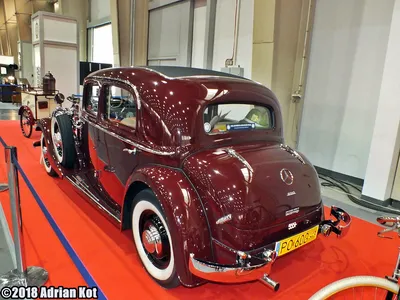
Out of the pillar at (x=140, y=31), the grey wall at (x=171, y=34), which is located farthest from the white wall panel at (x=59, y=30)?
the grey wall at (x=171, y=34)

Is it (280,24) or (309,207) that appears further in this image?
(280,24)

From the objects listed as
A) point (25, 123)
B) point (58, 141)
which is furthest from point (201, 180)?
point (25, 123)

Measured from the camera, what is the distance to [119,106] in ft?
9.93

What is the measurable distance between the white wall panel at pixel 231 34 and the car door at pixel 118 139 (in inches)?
164

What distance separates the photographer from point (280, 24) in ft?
16.4

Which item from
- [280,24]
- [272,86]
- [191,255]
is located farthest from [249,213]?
[280,24]

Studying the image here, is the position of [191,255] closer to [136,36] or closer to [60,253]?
[60,253]

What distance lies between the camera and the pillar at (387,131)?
3.76 meters

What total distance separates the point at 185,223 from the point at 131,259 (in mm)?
805

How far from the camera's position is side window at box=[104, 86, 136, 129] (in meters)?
2.60

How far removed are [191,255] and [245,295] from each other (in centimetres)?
59

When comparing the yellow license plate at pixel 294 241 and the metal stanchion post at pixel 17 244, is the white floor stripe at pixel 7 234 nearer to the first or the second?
the metal stanchion post at pixel 17 244

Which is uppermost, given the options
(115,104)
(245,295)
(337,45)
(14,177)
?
(337,45)

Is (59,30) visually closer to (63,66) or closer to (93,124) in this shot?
(63,66)
